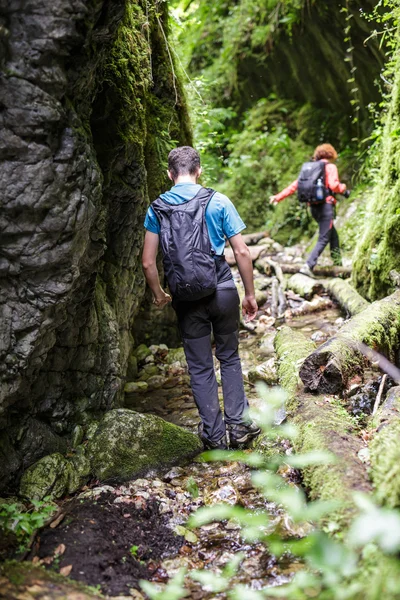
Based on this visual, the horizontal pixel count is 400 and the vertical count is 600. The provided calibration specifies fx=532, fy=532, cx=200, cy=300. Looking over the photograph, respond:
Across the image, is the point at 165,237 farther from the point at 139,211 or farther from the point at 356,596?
the point at 356,596

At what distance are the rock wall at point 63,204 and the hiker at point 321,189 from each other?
5.24 meters

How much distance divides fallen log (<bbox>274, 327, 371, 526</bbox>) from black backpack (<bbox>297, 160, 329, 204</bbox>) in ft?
18.6

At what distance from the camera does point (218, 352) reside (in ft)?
15.6

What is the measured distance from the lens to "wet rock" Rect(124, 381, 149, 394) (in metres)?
6.50

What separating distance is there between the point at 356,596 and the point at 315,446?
1413 mm

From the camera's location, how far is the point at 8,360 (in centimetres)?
340

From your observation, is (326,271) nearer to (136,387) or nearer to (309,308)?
(309,308)

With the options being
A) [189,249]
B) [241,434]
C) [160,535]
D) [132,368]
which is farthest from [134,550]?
[132,368]

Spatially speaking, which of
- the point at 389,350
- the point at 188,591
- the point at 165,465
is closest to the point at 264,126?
the point at 389,350

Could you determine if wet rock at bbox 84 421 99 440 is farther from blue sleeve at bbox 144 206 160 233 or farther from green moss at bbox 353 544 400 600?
green moss at bbox 353 544 400 600

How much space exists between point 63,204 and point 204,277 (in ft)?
4.32

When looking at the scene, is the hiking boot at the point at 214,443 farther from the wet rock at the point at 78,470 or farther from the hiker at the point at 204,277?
the wet rock at the point at 78,470

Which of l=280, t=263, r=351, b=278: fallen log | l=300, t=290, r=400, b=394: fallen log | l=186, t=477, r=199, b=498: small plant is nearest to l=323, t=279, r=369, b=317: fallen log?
l=280, t=263, r=351, b=278: fallen log

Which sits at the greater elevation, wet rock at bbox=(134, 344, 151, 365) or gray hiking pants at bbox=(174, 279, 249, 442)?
gray hiking pants at bbox=(174, 279, 249, 442)
